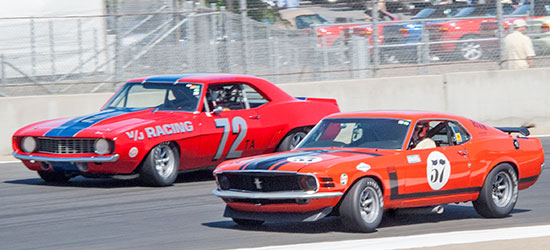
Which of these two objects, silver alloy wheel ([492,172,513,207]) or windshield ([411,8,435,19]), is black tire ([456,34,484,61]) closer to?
windshield ([411,8,435,19])

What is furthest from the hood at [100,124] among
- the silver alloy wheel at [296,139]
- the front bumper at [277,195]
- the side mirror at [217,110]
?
the front bumper at [277,195]

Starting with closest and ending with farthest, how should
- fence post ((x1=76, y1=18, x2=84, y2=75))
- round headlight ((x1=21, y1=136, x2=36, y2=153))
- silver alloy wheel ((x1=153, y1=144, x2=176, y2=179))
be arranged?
silver alloy wheel ((x1=153, y1=144, x2=176, y2=179))
round headlight ((x1=21, y1=136, x2=36, y2=153))
fence post ((x1=76, y1=18, x2=84, y2=75))

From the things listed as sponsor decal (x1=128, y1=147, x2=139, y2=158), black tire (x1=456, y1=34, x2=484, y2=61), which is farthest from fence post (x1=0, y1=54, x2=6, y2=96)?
black tire (x1=456, y1=34, x2=484, y2=61)

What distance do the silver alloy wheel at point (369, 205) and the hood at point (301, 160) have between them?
29 cm

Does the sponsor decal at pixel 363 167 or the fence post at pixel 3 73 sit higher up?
the fence post at pixel 3 73

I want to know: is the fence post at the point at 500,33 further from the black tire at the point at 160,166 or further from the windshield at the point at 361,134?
the windshield at the point at 361,134

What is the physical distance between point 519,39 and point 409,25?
2.07m

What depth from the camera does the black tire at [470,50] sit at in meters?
16.8

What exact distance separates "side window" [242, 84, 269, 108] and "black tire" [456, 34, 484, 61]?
5.67m

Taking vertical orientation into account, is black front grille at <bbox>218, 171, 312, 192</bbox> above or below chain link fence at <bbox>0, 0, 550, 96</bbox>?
below

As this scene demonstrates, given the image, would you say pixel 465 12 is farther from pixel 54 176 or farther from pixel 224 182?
pixel 224 182

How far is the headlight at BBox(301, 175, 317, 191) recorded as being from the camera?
732 centimetres

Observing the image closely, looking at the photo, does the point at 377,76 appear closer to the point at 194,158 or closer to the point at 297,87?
the point at 297,87

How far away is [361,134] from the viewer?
27.2 feet
